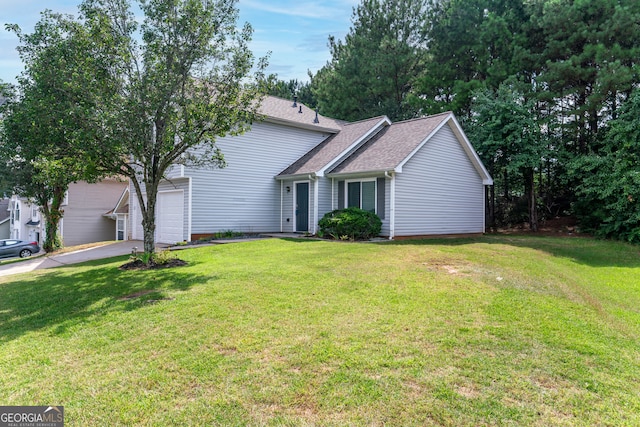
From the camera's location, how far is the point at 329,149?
17734 mm

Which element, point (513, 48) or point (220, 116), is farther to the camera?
point (513, 48)

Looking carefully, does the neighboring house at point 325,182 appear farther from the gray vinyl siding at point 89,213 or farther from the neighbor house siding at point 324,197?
the gray vinyl siding at point 89,213

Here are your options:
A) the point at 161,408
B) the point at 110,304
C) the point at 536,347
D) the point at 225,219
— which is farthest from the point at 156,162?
the point at 536,347

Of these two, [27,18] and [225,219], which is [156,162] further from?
[225,219]

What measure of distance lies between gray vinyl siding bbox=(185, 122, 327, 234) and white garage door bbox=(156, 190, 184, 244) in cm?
87

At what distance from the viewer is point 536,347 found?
4.19 metres

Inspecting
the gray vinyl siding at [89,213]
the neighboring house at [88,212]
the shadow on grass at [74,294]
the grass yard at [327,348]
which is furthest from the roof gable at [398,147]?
the gray vinyl siding at [89,213]

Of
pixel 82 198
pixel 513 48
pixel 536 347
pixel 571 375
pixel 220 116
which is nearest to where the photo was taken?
pixel 571 375

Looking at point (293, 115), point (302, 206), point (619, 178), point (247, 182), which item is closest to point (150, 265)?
point (247, 182)

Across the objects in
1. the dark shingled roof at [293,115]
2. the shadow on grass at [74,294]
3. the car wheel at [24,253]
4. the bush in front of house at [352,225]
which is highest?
the dark shingled roof at [293,115]

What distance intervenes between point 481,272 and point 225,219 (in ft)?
35.2

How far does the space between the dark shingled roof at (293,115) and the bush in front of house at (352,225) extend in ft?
18.6

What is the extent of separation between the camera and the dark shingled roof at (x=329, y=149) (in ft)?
53.4

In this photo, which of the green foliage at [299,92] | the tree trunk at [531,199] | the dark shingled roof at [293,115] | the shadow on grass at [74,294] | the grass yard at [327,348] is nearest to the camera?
the grass yard at [327,348]
